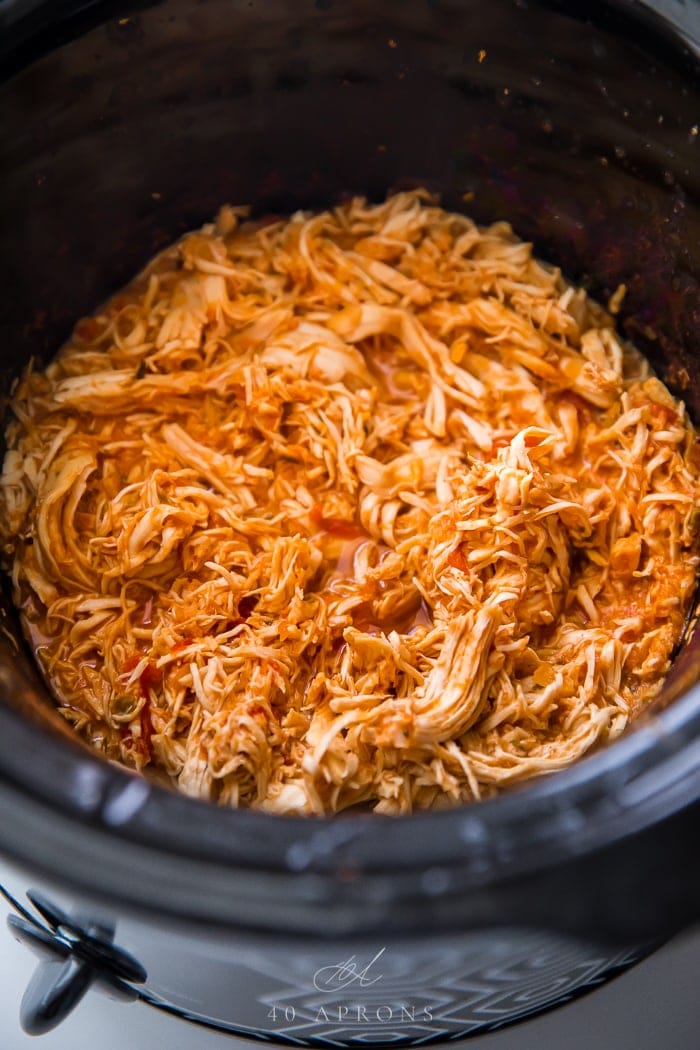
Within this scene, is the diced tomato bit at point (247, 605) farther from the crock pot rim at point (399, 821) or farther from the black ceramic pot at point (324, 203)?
the crock pot rim at point (399, 821)

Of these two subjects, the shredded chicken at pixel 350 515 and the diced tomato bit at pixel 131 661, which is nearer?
the shredded chicken at pixel 350 515

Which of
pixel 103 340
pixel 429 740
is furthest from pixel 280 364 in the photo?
pixel 429 740

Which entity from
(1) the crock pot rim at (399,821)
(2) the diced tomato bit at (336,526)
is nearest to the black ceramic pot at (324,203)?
(1) the crock pot rim at (399,821)

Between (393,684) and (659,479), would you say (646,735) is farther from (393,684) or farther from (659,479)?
(659,479)

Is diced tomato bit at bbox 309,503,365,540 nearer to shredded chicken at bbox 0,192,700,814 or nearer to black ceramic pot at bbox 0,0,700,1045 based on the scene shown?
shredded chicken at bbox 0,192,700,814

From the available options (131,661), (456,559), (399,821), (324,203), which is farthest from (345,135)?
(399,821)

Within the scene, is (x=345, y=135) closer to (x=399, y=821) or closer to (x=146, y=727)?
(x=146, y=727)

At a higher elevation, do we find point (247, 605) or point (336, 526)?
point (336, 526)
